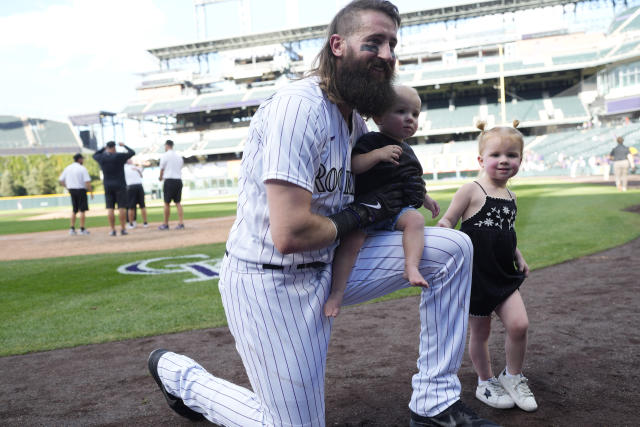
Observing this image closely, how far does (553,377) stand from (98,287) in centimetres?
517

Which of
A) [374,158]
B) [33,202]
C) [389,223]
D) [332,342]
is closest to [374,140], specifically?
[374,158]

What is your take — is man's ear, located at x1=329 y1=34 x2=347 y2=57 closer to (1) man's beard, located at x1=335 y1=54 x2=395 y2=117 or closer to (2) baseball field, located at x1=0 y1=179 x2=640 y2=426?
(1) man's beard, located at x1=335 y1=54 x2=395 y2=117

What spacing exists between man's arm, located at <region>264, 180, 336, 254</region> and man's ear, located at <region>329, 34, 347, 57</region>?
2.06 feet

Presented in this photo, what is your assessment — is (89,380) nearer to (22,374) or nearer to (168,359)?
(22,374)

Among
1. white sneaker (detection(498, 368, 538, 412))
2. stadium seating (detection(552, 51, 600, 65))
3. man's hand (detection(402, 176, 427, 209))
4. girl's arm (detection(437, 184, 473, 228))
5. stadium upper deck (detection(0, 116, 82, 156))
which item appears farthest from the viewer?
stadium upper deck (detection(0, 116, 82, 156))

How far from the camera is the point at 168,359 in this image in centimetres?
261

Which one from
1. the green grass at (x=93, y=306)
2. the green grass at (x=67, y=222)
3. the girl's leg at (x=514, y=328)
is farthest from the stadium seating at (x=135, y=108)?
the girl's leg at (x=514, y=328)

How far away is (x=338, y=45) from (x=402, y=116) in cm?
48

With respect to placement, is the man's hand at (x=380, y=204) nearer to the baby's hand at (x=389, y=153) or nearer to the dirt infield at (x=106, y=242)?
the baby's hand at (x=389, y=153)

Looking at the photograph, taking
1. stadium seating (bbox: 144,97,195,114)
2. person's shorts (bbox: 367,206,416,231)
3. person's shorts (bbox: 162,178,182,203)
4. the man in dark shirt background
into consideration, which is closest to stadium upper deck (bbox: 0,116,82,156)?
stadium seating (bbox: 144,97,195,114)

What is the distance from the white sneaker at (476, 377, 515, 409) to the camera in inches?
100

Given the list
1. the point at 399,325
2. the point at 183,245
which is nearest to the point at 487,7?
the point at 183,245

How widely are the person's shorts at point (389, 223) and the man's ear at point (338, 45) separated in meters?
0.75

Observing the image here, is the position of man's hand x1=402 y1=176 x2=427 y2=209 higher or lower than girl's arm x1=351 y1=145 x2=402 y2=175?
lower
